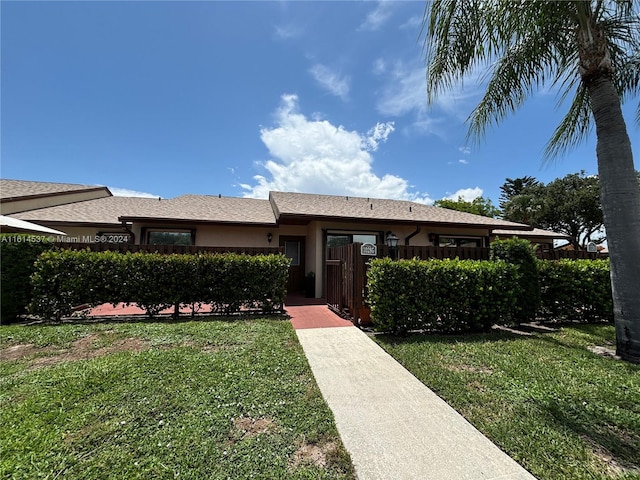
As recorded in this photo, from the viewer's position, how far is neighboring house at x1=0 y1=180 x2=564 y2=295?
10562 mm

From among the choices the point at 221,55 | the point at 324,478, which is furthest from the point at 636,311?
the point at 221,55

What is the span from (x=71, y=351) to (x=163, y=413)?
3.14m

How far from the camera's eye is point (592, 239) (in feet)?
102

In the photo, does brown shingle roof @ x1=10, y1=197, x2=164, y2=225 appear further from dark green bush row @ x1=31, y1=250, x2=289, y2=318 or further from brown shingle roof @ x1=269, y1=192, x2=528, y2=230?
brown shingle roof @ x1=269, y1=192, x2=528, y2=230

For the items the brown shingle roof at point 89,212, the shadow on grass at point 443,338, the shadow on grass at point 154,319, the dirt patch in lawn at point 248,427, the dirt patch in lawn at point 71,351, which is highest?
the brown shingle roof at point 89,212

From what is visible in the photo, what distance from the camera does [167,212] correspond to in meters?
10.9

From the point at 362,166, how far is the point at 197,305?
1309cm

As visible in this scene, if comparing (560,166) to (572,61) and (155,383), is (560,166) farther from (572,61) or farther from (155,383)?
(155,383)

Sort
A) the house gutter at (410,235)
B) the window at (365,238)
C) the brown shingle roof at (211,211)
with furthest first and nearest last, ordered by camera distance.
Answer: the house gutter at (410,235)
the window at (365,238)
the brown shingle roof at (211,211)

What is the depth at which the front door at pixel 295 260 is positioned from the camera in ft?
40.5

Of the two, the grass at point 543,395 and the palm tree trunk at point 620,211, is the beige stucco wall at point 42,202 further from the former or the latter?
the palm tree trunk at point 620,211

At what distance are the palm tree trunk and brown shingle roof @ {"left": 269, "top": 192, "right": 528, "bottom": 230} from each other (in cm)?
657

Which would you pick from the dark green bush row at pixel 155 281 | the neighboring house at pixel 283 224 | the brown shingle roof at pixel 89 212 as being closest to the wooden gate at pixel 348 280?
the dark green bush row at pixel 155 281

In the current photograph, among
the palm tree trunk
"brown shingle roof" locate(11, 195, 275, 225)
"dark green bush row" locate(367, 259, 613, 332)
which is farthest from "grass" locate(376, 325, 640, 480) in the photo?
"brown shingle roof" locate(11, 195, 275, 225)
